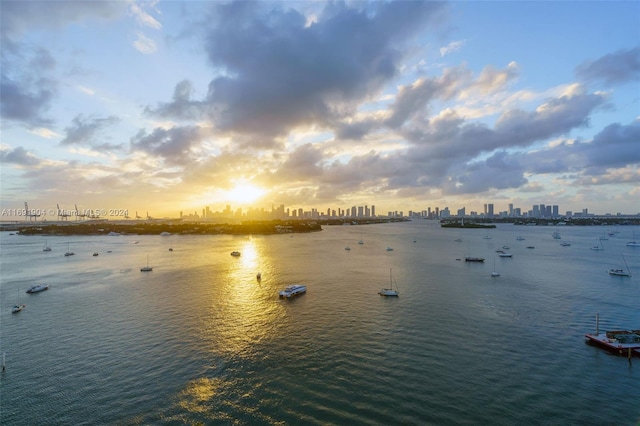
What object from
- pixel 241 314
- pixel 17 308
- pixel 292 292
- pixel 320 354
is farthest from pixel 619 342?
pixel 17 308

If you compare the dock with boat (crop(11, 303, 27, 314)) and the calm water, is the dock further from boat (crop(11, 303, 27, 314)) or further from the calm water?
boat (crop(11, 303, 27, 314))

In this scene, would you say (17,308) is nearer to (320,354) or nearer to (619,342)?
(320,354)

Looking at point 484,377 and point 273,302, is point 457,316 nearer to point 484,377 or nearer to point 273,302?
point 484,377

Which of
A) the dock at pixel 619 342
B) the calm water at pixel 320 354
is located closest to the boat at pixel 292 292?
the calm water at pixel 320 354

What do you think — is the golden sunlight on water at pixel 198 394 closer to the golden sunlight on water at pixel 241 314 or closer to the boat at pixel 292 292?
the golden sunlight on water at pixel 241 314

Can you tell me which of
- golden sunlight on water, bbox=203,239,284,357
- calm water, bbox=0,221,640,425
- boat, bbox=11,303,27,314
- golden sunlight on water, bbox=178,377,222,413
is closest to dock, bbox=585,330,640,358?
calm water, bbox=0,221,640,425
